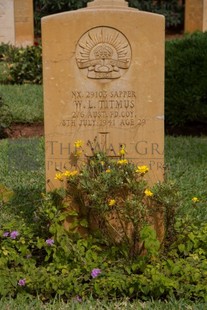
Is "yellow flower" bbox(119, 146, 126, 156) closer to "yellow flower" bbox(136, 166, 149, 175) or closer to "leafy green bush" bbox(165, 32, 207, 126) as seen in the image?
"yellow flower" bbox(136, 166, 149, 175)

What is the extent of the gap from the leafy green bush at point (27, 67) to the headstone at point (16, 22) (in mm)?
3344

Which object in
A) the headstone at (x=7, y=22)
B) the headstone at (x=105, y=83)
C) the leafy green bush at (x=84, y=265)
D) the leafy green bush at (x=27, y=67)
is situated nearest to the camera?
the leafy green bush at (x=84, y=265)

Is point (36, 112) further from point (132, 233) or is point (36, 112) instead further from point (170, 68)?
Result: point (132, 233)

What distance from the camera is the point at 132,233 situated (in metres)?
4.41

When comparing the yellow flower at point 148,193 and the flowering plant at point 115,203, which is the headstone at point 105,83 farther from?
the yellow flower at point 148,193

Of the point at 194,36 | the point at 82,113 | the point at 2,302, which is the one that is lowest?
the point at 2,302

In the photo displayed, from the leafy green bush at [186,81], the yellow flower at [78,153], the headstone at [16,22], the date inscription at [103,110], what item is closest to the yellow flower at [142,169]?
the date inscription at [103,110]

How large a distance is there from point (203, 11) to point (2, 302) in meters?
15.1

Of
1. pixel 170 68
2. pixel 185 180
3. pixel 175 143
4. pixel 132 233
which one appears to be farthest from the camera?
pixel 170 68

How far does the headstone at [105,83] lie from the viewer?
4.39 m

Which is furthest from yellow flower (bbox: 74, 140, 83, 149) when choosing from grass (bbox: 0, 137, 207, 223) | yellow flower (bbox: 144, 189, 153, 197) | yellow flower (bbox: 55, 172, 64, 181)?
grass (bbox: 0, 137, 207, 223)

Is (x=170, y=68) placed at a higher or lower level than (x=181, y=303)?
higher

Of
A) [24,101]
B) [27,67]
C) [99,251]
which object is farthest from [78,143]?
[27,67]

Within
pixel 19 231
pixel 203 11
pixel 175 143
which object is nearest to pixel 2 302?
pixel 19 231
